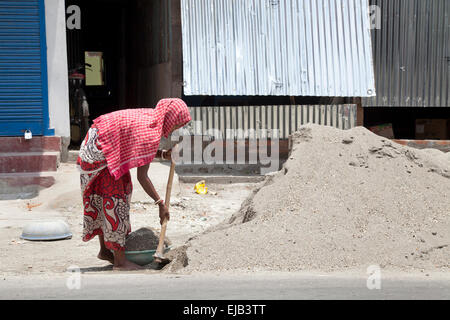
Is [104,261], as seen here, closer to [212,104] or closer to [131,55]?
[212,104]

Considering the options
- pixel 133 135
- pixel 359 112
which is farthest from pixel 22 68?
pixel 359 112

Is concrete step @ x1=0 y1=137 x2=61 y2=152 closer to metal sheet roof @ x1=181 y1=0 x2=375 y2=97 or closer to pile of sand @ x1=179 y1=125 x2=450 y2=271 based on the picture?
metal sheet roof @ x1=181 y1=0 x2=375 y2=97

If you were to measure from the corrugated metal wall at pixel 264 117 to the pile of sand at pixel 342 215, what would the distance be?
9.70ft

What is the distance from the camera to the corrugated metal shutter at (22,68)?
909cm

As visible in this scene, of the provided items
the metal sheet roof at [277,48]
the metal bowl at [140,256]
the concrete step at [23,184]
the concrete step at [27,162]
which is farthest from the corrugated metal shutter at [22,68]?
the metal bowl at [140,256]

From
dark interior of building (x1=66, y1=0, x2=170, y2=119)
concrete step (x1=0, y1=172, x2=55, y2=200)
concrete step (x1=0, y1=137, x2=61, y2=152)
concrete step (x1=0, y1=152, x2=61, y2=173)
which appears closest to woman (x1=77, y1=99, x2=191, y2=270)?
concrete step (x1=0, y1=172, x2=55, y2=200)

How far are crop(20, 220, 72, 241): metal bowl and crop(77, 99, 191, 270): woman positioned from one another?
4.93 ft

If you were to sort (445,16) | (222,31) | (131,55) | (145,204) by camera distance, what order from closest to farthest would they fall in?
(145,204) < (222,31) < (445,16) < (131,55)

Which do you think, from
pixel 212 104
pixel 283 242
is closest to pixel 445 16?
pixel 212 104

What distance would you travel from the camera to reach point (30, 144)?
9117mm

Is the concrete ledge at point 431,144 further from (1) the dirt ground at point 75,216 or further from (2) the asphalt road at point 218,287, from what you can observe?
(2) the asphalt road at point 218,287

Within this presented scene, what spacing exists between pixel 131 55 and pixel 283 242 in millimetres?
10843

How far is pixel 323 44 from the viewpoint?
980cm

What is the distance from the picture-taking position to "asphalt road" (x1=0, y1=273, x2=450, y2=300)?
4.09 metres
